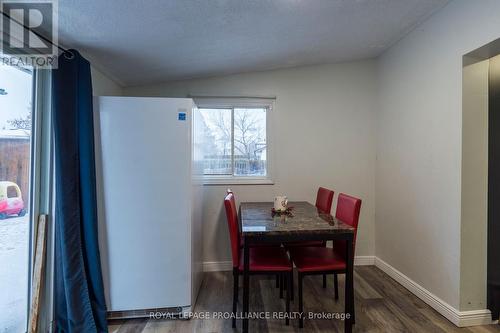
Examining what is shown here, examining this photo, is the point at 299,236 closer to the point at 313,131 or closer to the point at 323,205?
the point at 323,205

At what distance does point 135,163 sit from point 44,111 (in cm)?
67

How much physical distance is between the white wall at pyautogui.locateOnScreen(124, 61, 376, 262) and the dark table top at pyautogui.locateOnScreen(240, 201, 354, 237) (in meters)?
0.68

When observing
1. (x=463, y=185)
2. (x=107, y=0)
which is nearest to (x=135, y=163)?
(x=107, y=0)

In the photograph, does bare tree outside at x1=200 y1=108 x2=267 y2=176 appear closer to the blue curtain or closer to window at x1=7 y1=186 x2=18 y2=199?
the blue curtain

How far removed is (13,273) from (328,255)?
86.7 inches

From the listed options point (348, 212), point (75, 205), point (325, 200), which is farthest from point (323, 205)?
point (75, 205)

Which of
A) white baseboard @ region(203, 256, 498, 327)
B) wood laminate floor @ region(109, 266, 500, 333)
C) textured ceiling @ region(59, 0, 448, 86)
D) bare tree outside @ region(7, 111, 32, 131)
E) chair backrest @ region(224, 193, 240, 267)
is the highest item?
textured ceiling @ region(59, 0, 448, 86)

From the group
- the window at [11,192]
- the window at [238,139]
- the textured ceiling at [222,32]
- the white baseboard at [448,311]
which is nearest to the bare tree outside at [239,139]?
the window at [238,139]

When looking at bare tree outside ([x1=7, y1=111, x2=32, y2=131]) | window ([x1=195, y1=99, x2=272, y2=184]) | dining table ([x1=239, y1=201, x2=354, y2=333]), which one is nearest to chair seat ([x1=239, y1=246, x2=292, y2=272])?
dining table ([x1=239, y1=201, x2=354, y2=333])

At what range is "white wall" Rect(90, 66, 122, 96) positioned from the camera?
2109 mm

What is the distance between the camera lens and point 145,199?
1820 mm

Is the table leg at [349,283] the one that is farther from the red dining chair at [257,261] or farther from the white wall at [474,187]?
the white wall at [474,187]

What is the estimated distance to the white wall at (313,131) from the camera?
2.84 metres

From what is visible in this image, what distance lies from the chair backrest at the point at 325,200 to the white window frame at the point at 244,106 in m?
0.59
